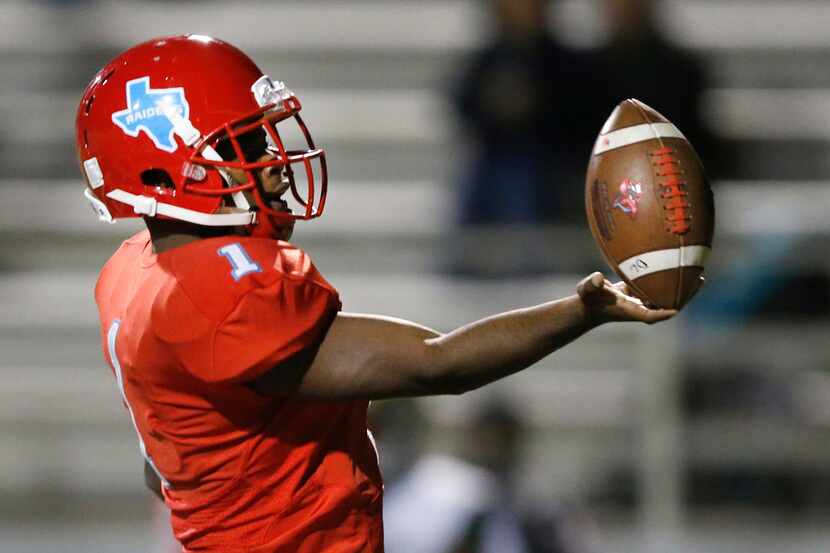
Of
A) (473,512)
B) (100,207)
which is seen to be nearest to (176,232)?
(100,207)

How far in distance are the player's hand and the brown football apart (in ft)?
0.24

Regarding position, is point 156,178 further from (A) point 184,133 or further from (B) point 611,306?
(B) point 611,306

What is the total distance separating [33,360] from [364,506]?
343 cm

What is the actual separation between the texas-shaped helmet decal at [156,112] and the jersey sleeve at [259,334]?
0.35 meters

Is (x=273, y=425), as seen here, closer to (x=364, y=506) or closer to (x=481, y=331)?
(x=364, y=506)

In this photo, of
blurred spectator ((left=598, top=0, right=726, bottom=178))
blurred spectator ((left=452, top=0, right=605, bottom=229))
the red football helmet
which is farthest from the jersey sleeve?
blurred spectator ((left=598, top=0, right=726, bottom=178))

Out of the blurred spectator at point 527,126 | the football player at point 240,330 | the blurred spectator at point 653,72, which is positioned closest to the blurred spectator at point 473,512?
the blurred spectator at point 527,126

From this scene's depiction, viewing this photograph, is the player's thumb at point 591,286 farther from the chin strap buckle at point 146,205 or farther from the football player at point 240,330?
the chin strap buckle at point 146,205

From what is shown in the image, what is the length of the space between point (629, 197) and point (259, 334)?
2.14ft

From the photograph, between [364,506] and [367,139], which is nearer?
[364,506]

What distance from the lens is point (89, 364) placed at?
5.71 m

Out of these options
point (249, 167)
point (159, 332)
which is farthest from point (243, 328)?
point (249, 167)

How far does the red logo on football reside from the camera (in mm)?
2389

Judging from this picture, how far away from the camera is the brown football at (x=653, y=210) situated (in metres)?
2.34
